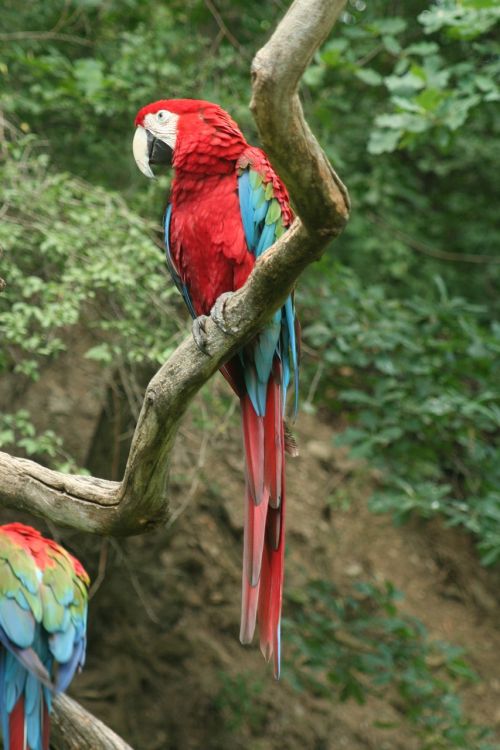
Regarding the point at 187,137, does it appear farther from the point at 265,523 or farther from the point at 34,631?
the point at 34,631

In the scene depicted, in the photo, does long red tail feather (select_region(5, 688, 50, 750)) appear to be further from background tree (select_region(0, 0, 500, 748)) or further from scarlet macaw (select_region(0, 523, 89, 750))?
background tree (select_region(0, 0, 500, 748))

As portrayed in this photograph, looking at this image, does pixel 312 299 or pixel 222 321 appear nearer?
pixel 222 321

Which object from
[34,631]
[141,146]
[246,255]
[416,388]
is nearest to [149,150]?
[141,146]

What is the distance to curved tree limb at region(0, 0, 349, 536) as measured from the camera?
1000mm

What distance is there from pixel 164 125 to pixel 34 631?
129 cm

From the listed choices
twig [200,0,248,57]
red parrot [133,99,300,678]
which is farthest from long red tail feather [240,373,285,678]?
twig [200,0,248,57]

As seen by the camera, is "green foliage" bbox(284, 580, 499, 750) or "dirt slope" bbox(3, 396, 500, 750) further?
"dirt slope" bbox(3, 396, 500, 750)

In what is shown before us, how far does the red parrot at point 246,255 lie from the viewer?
178 cm

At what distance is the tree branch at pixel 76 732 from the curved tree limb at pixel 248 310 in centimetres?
70

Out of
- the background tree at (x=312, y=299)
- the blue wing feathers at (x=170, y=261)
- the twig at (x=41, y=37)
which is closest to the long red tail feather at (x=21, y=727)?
the background tree at (x=312, y=299)

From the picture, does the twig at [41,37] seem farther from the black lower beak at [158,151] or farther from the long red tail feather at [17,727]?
the long red tail feather at [17,727]

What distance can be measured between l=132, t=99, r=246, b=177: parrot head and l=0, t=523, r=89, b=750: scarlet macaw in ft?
3.36

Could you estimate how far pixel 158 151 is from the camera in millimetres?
2064

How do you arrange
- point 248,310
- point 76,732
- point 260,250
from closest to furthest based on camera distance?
point 248,310
point 260,250
point 76,732
